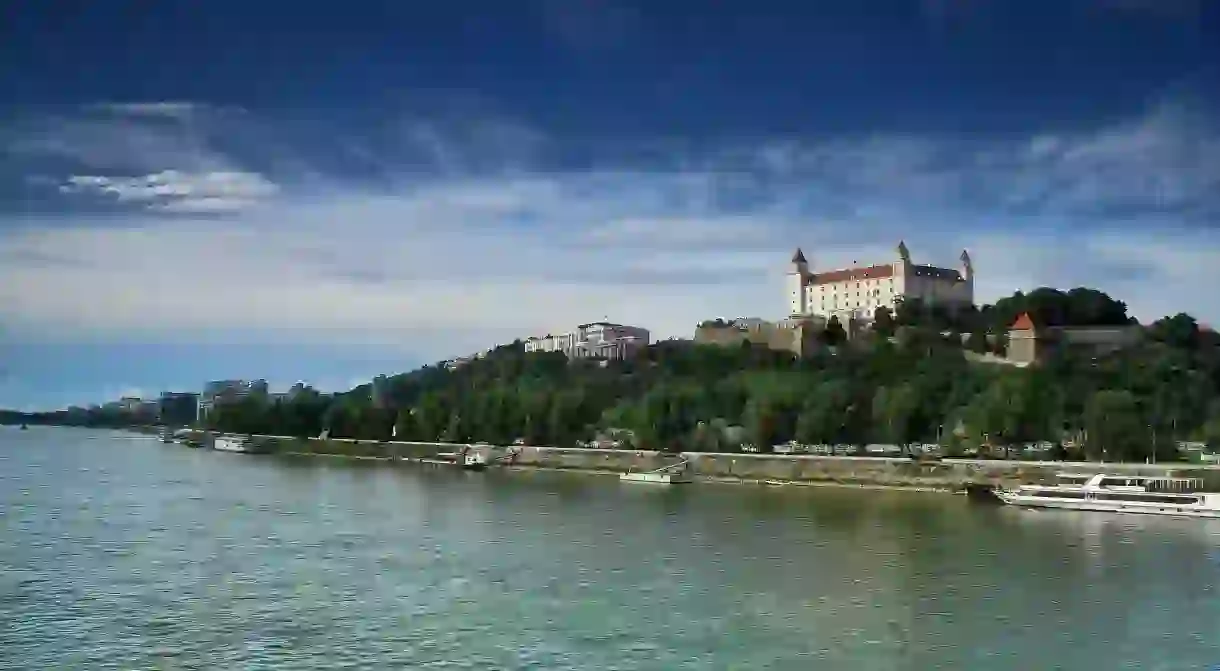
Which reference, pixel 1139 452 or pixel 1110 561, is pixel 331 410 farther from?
pixel 1110 561

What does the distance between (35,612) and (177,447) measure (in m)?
36.8

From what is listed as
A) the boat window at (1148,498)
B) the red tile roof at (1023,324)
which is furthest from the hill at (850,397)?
the boat window at (1148,498)

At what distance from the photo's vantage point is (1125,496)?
17328mm

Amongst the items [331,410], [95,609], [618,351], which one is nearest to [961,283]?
[618,351]

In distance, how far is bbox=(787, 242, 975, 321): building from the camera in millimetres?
44281

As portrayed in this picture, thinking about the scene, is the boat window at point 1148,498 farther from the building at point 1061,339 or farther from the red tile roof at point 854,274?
the red tile roof at point 854,274

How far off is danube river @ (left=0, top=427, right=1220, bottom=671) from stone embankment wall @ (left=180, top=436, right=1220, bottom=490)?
2.55 meters

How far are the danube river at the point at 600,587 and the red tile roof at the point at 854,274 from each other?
87.7 feet

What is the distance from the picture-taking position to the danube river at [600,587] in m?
8.52

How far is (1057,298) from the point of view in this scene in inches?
1547

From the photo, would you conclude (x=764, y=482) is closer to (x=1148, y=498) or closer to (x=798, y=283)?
(x=1148, y=498)

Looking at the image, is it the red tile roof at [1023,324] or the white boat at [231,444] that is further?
the white boat at [231,444]

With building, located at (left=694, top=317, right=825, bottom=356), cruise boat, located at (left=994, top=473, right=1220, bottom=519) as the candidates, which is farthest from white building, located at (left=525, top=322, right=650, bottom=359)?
cruise boat, located at (left=994, top=473, right=1220, bottom=519)

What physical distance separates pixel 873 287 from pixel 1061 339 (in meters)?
10.2
